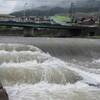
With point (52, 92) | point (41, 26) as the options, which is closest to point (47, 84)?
point (52, 92)

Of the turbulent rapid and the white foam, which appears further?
the turbulent rapid

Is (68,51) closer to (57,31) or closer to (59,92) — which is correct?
(59,92)

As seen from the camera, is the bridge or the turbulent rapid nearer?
the turbulent rapid

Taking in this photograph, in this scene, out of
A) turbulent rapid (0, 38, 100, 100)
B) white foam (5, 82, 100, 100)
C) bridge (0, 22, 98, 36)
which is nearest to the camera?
white foam (5, 82, 100, 100)

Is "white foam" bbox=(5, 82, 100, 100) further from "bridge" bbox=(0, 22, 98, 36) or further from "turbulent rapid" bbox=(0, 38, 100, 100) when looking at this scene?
"bridge" bbox=(0, 22, 98, 36)

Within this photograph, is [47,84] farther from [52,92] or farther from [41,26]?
[41,26]

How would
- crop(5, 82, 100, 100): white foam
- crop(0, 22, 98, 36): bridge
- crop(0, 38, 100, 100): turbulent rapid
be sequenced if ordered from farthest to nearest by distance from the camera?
crop(0, 22, 98, 36): bridge < crop(0, 38, 100, 100): turbulent rapid < crop(5, 82, 100, 100): white foam

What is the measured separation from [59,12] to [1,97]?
15379 centimetres

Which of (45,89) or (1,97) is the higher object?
(1,97)

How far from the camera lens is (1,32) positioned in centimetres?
7694

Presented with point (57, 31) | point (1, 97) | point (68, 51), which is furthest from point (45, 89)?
point (57, 31)

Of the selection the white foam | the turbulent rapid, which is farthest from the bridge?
the white foam

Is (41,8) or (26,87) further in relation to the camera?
(41,8)

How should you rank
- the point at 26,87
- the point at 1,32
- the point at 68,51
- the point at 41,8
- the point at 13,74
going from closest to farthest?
the point at 26,87 → the point at 13,74 → the point at 68,51 → the point at 1,32 → the point at 41,8
